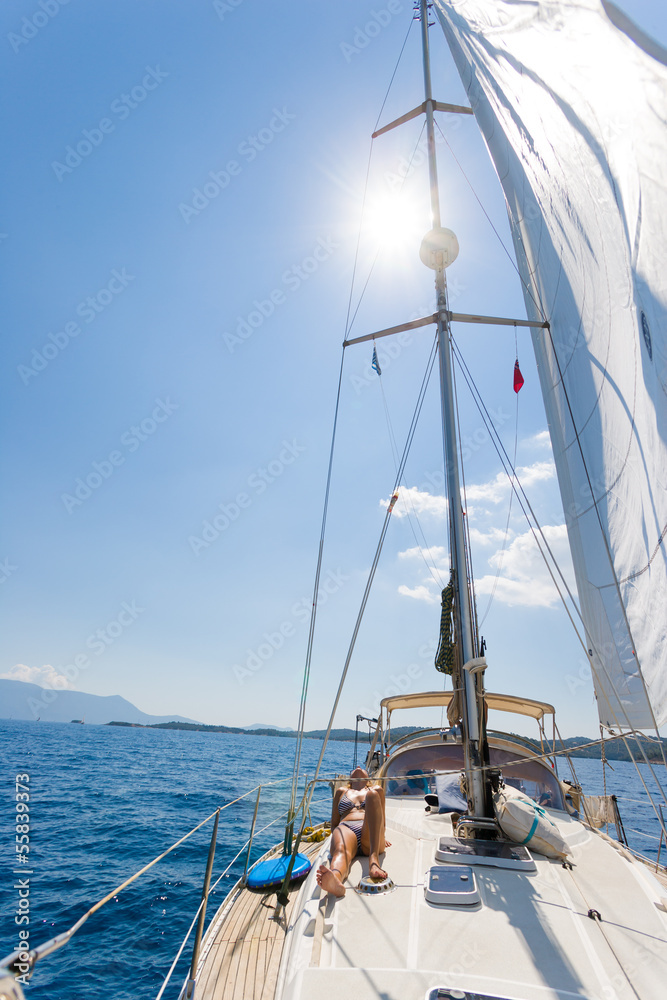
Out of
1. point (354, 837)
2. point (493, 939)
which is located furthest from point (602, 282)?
point (354, 837)

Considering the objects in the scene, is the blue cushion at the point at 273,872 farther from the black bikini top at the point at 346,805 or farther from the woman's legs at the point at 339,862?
the woman's legs at the point at 339,862

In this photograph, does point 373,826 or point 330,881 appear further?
point 373,826

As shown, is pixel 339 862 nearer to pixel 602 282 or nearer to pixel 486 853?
pixel 486 853

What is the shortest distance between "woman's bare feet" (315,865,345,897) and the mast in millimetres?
1879

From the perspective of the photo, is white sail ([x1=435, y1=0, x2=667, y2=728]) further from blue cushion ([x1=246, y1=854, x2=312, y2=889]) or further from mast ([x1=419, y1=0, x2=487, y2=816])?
blue cushion ([x1=246, y1=854, x2=312, y2=889])

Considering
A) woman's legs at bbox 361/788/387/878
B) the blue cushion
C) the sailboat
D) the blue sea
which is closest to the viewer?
the sailboat

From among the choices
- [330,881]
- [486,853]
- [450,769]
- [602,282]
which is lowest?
[330,881]

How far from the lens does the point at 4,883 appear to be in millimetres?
9516

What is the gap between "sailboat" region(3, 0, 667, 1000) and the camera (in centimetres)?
313

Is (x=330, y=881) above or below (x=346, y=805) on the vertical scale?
below

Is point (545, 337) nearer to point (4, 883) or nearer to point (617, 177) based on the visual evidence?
point (617, 177)

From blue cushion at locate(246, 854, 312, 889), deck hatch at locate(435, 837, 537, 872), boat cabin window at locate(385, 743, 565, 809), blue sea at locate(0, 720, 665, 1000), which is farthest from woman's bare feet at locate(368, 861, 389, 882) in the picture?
blue sea at locate(0, 720, 665, 1000)

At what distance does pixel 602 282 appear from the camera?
3.97 m

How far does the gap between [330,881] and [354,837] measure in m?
0.86
